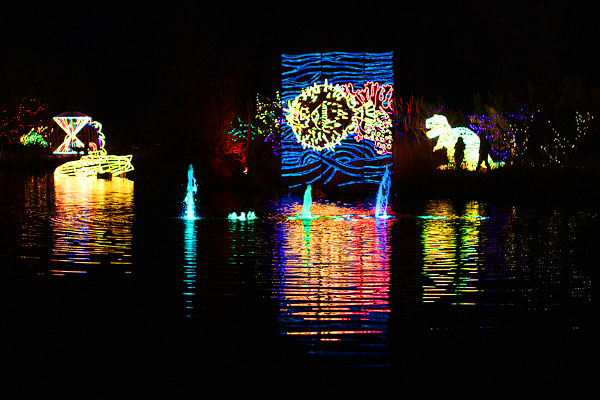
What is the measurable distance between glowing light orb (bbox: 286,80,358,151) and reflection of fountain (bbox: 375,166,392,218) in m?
1.75

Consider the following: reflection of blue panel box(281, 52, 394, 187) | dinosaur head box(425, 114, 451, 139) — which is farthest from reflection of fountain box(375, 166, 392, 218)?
dinosaur head box(425, 114, 451, 139)

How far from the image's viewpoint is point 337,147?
23203 millimetres

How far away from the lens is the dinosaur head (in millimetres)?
25938

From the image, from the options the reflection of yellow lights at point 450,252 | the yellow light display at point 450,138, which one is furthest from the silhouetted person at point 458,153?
the reflection of yellow lights at point 450,252

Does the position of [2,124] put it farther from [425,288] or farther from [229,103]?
[425,288]

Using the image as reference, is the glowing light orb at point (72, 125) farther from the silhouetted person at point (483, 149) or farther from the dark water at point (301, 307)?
the dark water at point (301, 307)

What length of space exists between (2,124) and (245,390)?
126 ft

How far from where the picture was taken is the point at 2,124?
1597 inches

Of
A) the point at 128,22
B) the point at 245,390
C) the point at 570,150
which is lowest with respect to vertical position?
the point at 245,390

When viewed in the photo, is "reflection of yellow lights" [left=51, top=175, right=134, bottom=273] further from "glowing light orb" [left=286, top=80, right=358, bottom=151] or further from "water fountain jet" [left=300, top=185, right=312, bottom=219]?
"glowing light orb" [left=286, top=80, right=358, bottom=151]

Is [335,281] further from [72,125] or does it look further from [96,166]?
[72,125]

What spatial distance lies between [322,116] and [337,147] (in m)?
0.95

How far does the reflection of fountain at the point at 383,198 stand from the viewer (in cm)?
1566

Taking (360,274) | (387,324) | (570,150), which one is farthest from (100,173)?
(387,324)
